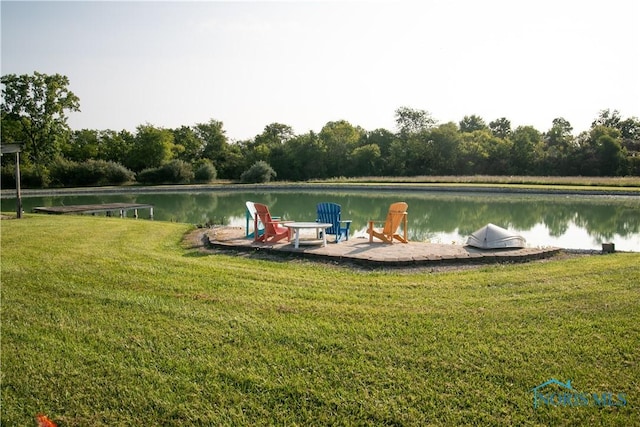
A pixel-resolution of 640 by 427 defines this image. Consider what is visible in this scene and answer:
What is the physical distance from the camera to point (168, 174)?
38.0 m

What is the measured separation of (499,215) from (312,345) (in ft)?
47.7

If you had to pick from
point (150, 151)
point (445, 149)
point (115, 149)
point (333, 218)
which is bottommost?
point (333, 218)

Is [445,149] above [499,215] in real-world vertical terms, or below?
above

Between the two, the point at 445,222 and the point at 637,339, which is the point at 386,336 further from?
the point at 445,222

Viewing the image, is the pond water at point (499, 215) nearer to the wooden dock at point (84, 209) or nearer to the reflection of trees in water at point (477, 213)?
the reflection of trees in water at point (477, 213)

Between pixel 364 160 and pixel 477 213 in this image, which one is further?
pixel 364 160

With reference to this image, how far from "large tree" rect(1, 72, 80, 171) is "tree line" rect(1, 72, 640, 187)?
0.24 ft

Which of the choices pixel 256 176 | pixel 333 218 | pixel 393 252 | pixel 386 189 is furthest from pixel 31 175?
pixel 393 252

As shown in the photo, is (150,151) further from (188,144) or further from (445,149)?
(445,149)

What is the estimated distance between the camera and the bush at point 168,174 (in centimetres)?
3794

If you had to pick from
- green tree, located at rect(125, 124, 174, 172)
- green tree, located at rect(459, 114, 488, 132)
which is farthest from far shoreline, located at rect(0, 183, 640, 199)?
green tree, located at rect(459, 114, 488, 132)

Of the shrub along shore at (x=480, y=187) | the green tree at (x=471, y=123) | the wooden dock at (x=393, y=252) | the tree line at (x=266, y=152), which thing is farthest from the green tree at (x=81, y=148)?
the green tree at (x=471, y=123)

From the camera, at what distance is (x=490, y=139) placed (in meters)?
50.0

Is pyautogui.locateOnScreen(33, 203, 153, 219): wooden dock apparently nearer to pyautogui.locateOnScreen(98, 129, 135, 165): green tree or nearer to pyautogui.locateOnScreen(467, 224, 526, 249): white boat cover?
pyautogui.locateOnScreen(467, 224, 526, 249): white boat cover
